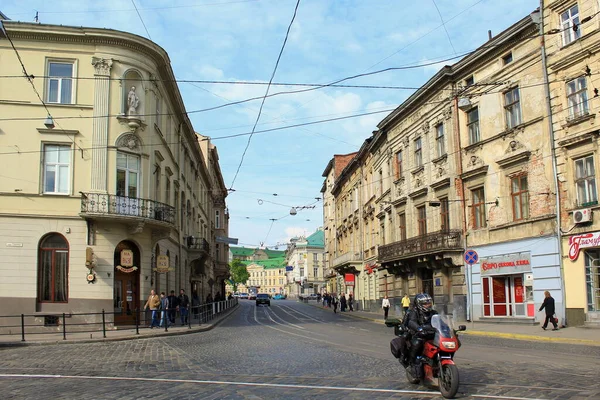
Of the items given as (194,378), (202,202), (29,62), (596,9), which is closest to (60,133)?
(29,62)

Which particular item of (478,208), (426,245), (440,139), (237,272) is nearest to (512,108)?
(478,208)

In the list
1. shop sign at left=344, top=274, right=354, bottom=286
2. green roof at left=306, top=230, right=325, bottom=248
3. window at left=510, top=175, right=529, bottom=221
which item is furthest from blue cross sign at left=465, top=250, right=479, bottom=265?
green roof at left=306, top=230, right=325, bottom=248

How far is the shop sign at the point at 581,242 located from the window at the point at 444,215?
9.30 m

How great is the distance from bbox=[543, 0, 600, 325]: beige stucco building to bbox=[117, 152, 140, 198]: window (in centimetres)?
1770

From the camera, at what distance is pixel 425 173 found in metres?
33.9

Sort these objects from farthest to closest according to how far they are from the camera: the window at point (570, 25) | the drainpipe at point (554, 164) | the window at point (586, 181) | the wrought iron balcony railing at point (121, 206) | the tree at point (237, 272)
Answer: the tree at point (237, 272), the wrought iron balcony railing at point (121, 206), the drainpipe at point (554, 164), the window at point (570, 25), the window at point (586, 181)

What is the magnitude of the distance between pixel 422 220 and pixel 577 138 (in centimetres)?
1341

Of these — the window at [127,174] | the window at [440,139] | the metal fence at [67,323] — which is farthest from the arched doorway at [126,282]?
the window at [440,139]

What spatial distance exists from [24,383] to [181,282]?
93.3ft

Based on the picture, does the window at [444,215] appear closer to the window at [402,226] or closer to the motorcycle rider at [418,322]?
the window at [402,226]

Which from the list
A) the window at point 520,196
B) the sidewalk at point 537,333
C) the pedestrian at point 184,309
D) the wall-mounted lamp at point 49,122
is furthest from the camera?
the pedestrian at point 184,309

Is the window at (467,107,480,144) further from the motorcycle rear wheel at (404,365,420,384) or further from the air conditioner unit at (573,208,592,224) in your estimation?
the motorcycle rear wheel at (404,365,420,384)

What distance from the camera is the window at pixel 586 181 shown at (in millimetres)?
21625

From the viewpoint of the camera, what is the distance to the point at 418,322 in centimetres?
873
